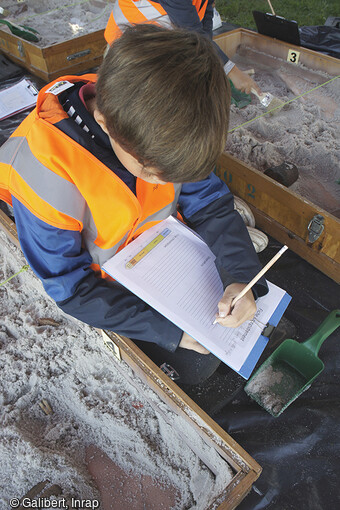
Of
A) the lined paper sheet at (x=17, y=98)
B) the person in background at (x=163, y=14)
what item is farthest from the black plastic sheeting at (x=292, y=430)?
the lined paper sheet at (x=17, y=98)

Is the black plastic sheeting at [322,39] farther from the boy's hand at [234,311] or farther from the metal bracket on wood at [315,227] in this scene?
the boy's hand at [234,311]

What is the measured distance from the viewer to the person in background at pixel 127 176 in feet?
2.44

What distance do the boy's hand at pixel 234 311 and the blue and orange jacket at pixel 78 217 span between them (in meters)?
0.10

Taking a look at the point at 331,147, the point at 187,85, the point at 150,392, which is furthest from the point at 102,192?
the point at 331,147

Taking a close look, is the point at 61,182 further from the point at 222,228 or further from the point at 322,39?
the point at 322,39

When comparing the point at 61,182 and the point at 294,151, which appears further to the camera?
the point at 294,151

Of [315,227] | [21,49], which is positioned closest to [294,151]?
[315,227]

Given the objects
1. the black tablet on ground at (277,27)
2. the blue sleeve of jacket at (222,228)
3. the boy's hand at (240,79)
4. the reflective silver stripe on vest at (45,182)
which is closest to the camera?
the reflective silver stripe on vest at (45,182)

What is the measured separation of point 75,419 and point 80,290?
45 cm

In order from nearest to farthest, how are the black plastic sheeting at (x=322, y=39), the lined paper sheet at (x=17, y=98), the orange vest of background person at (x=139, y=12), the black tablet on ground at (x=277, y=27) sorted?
the orange vest of background person at (x=139, y=12) < the lined paper sheet at (x=17, y=98) < the black tablet on ground at (x=277, y=27) < the black plastic sheeting at (x=322, y=39)

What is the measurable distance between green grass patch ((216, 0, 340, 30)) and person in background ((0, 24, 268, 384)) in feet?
11.4

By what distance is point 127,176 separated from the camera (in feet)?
3.40

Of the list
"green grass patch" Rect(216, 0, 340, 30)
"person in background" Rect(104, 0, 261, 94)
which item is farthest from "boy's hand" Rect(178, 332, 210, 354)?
"green grass patch" Rect(216, 0, 340, 30)

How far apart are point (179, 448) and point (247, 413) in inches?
10.5
